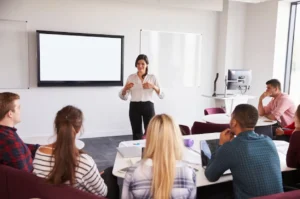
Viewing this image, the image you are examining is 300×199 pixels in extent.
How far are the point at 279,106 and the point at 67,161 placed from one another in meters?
3.41

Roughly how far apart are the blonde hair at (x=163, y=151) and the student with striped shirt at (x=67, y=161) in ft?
1.27

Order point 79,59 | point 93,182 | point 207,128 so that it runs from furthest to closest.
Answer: point 79,59, point 207,128, point 93,182

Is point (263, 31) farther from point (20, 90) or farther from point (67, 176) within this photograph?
point (67, 176)

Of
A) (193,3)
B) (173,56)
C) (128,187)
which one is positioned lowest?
(128,187)

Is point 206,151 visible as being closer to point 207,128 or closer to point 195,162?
point 195,162

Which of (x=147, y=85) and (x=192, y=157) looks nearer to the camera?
(x=192, y=157)

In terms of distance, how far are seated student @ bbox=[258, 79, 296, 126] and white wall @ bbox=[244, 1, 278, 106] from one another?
2.16 meters

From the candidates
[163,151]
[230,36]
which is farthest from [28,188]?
[230,36]

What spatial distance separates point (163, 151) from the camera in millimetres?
1570

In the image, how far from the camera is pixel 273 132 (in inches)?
159

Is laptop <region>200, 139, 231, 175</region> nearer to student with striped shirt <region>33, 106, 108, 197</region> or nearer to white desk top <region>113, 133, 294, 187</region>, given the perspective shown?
white desk top <region>113, 133, 294, 187</region>

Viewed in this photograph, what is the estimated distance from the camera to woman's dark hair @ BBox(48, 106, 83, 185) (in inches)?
64.0

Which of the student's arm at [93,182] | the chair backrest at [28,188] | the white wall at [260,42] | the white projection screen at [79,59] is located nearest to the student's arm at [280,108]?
the white wall at [260,42]

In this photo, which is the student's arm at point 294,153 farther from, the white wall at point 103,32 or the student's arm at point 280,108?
the white wall at point 103,32
